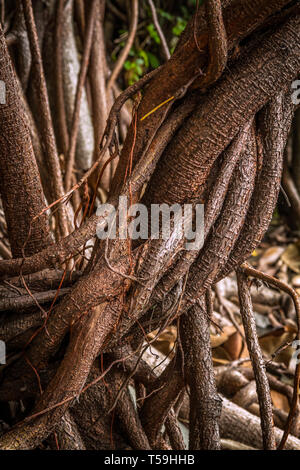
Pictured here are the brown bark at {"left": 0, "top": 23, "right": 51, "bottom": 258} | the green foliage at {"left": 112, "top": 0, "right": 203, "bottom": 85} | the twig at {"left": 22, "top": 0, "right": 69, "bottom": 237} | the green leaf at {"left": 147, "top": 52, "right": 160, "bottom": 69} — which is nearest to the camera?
the brown bark at {"left": 0, "top": 23, "right": 51, "bottom": 258}

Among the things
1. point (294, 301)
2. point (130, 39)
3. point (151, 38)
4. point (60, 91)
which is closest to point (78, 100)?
point (60, 91)

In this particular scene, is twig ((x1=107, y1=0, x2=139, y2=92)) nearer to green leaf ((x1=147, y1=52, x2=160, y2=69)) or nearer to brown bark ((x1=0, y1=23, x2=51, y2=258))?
green leaf ((x1=147, y1=52, x2=160, y2=69))

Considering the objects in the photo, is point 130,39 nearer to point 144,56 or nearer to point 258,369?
point 144,56

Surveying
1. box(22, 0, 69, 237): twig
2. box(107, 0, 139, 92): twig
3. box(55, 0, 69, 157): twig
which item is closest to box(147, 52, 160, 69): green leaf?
box(107, 0, 139, 92): twig

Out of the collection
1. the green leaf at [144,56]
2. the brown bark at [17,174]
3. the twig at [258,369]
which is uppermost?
the green leaf at [144,56]

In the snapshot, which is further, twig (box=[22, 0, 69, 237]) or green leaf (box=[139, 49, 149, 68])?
green leaf (box=[139, 49, 149, 68])

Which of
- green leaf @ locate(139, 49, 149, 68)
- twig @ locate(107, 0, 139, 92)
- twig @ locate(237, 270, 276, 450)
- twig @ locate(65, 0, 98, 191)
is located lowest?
twig @ locate(237, 270, 276, 450)

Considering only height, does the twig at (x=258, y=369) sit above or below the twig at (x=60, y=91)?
below

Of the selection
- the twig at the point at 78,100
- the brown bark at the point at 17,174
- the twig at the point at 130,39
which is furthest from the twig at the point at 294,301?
the twig at the point at 130,39

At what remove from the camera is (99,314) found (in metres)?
0.94

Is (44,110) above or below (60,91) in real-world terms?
below

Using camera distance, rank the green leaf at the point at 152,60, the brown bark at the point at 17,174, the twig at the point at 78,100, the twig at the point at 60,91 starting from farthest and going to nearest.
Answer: the green leaf at the point at 152,60, the twig at the point at 60,91, the twig at the point at 78,100, the brown bark at the point at 17,174

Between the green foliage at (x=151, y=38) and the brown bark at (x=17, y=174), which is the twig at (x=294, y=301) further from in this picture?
the green foliage at (x=151, y=38)

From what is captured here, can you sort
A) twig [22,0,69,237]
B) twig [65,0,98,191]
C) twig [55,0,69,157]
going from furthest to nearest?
twig [55,0,69,157]
twig [65,0,98,191]
twig [22,0,69,237]
